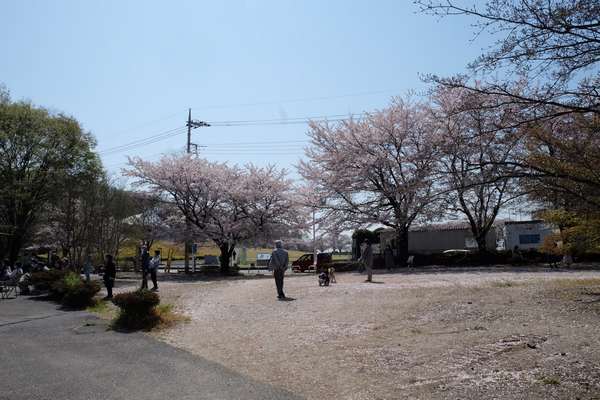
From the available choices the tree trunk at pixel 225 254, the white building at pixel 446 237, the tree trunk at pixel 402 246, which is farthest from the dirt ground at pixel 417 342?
the white building at pixel 446 237

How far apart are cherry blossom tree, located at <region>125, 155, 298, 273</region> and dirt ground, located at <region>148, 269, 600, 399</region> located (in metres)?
18.9

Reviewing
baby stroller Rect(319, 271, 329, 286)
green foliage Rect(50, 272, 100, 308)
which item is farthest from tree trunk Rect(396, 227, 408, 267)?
green foliage Rect(50, 272, 100, 308)

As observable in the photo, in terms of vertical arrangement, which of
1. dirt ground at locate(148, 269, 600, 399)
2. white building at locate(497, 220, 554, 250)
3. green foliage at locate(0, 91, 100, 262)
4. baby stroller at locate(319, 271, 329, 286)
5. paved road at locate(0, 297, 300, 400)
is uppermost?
green foliage at locate(0, 91, 100, 262)

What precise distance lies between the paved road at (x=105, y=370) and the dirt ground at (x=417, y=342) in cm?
49

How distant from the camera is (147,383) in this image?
6.41 m

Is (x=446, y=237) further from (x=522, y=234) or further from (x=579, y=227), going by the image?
(x=579, y=227)

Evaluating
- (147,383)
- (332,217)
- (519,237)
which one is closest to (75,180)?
(332,217)

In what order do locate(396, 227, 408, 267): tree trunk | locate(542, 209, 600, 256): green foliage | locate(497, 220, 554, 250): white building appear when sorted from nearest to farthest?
locate(542, 209, 600, 256): green foliage, locate(396, 227, 408, 267): tree trunk, locate(497, 220, 554, 250): white building

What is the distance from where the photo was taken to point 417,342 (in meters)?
7.55

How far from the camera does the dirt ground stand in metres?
5.59

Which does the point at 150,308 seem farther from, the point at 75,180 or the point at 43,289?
the point at 75,180

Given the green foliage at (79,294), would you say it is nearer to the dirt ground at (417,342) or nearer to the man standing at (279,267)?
the dirt ground at (417,342)

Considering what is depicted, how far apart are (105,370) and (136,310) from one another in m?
4.29

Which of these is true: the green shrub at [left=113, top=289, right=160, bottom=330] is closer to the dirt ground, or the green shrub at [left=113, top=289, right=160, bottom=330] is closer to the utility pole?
the dirt ground
